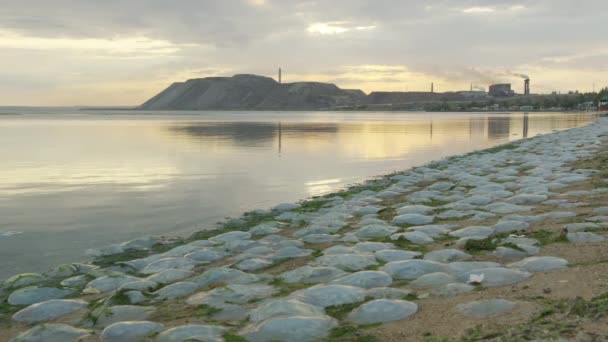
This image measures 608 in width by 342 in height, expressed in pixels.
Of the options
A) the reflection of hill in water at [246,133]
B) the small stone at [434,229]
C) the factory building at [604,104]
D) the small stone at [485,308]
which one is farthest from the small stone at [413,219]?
the factory building at [604,104]

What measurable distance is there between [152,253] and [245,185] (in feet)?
19.9

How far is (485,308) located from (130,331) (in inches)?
102

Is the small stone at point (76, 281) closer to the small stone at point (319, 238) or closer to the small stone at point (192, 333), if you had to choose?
the small stone at point (192, 333)

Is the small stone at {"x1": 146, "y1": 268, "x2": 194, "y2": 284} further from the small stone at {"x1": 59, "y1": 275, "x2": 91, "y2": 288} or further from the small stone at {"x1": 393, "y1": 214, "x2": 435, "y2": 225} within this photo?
the small stone at {"x1": 393, "y1": 214, "x2": 435, "y2": 225}

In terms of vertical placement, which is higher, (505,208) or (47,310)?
(505,208)

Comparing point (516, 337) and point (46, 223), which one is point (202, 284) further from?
point (46, 223)

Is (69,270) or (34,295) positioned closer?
(34,295)

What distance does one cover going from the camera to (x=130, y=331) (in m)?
3.96

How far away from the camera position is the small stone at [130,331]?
3.89 meters

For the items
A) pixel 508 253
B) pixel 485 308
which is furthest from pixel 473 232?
pixel 485 308

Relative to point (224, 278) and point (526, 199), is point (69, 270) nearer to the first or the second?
point (224, 278)

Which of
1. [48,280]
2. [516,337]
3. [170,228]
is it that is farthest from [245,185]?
[516,337]

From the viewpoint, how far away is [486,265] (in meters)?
4.97

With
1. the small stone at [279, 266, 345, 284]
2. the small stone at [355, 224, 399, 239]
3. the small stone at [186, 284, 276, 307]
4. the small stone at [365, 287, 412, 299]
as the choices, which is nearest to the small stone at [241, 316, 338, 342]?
the small stone at [365, 287, 412, 299]
